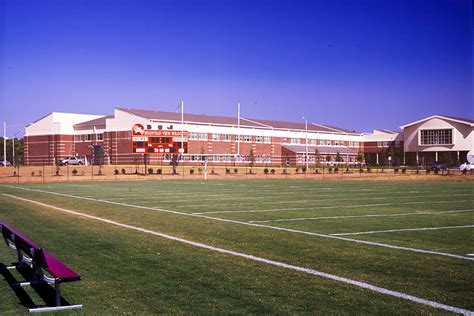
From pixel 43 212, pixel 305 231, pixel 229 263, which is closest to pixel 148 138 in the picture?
pixel 43 212

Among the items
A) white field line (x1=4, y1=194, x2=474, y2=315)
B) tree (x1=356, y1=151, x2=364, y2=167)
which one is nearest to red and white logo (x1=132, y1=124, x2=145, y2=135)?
white field line (x1=4, y1=194, x2=474, y2=315)

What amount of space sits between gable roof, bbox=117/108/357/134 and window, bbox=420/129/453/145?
24665mm

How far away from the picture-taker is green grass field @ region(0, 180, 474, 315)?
6.14 metres

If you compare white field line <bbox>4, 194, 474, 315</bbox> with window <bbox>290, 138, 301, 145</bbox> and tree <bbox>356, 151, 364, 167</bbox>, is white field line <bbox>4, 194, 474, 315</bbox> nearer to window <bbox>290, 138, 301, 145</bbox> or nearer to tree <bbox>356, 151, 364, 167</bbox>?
tree <bbox>356, 151, 364, 167</bbox>

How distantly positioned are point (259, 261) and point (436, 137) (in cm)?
9115

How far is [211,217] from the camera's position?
15.4 metres

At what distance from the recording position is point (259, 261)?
8570mm

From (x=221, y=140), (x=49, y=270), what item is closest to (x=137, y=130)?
(x=221, y=140)

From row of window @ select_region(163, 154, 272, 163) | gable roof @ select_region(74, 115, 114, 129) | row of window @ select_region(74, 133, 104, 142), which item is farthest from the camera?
gable roof @ select_region(74, 115, 114, 129)

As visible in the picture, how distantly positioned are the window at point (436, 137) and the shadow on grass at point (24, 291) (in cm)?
9212

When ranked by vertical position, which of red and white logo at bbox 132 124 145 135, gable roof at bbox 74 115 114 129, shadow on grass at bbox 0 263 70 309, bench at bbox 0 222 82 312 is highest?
gable roof at bbox 74 115 114 129

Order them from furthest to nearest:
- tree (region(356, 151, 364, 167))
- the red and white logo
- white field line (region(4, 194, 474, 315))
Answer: tree (region(356, 151, 364, 167)) → the red and white logo → white field line (region(4, 194, 474, 315))

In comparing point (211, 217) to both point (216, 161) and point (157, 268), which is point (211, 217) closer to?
point (157, 268)

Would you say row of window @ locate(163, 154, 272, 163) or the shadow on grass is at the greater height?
row of window @ locate(163, 154, 272, 163)
